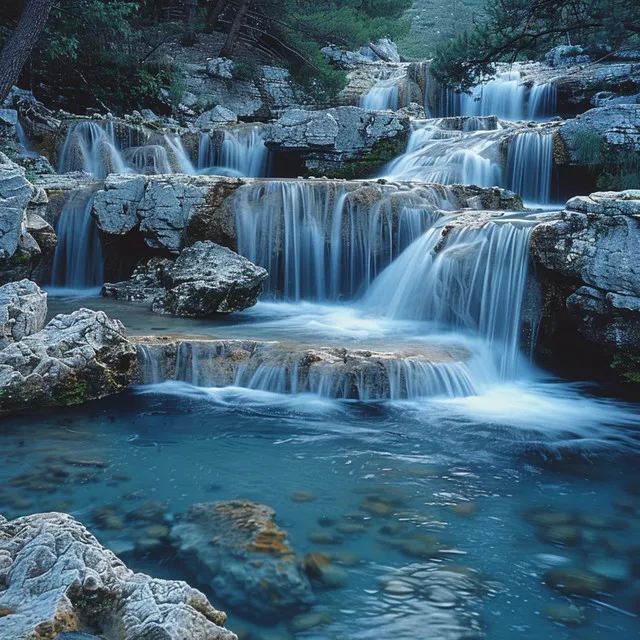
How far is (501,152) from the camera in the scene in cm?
1354

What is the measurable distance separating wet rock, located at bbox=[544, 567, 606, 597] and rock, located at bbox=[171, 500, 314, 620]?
1393 mm

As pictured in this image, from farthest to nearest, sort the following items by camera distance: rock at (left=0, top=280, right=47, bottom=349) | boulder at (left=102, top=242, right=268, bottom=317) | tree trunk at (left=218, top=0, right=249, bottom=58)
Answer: tree trunk at (left=218, top=0, right=249, bottom=58) < boulder at (left=102, top=242, right=268, bottom=317) < rock at (left=0, top=280, right=47, bottom=349)

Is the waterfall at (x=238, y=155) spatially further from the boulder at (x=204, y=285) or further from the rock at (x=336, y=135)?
the boulder at (x=204, y=285)

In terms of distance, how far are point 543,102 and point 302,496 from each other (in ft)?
54.7

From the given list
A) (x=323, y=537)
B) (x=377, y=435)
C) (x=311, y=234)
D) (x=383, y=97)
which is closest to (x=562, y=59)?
(x=383, y=97)

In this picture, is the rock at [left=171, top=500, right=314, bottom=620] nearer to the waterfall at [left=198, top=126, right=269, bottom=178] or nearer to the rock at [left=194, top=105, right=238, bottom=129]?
the waterfall at [left=198, top=126, right=269, bottom=178]

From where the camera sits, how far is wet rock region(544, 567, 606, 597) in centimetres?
358

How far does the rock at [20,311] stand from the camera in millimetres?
6492

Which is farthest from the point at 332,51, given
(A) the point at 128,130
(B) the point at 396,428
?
(B) the point at 396,428

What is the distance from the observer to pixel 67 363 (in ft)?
20.6

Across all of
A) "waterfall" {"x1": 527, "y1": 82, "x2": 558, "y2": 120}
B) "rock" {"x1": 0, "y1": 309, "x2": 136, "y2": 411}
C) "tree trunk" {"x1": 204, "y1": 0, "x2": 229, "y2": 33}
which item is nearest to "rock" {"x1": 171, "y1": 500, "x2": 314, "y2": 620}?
"rock" {"x1": 0, "y1": 309, "x2": 136, "y2": 411}

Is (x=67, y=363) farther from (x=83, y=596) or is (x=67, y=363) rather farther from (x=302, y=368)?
(x=83, y=596)

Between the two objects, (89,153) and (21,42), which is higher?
(21,42)

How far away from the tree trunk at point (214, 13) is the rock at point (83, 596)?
2435 centimetres
